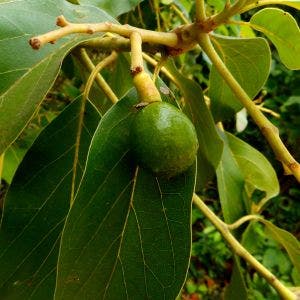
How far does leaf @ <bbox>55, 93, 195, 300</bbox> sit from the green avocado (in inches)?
3.9

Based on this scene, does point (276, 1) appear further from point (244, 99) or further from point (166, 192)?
point (166, 192)

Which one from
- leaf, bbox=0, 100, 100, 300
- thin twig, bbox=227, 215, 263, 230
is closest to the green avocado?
leaf, bbox=0, 100, 100, 300

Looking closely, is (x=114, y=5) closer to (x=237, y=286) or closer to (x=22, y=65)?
(x=22, y=65)

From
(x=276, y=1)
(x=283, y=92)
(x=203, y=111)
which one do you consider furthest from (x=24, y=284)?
(x=283, y=92)

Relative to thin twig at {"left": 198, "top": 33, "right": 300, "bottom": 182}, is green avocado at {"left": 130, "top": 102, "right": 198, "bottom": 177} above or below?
above

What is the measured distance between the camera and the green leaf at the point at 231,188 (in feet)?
3.81

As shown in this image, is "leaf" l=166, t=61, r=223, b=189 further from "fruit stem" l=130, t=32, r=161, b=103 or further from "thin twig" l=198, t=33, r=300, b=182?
"fruit stem" l=130, t=32, r=161, b=103

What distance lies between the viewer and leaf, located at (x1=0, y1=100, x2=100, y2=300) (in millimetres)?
781

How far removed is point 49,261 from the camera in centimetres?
80

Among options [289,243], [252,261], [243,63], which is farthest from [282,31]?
[289,243]

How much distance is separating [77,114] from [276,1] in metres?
0.35

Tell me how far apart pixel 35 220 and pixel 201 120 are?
35 centimetres

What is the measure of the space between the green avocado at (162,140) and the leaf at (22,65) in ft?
0.48

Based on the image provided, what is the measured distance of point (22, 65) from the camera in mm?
638
